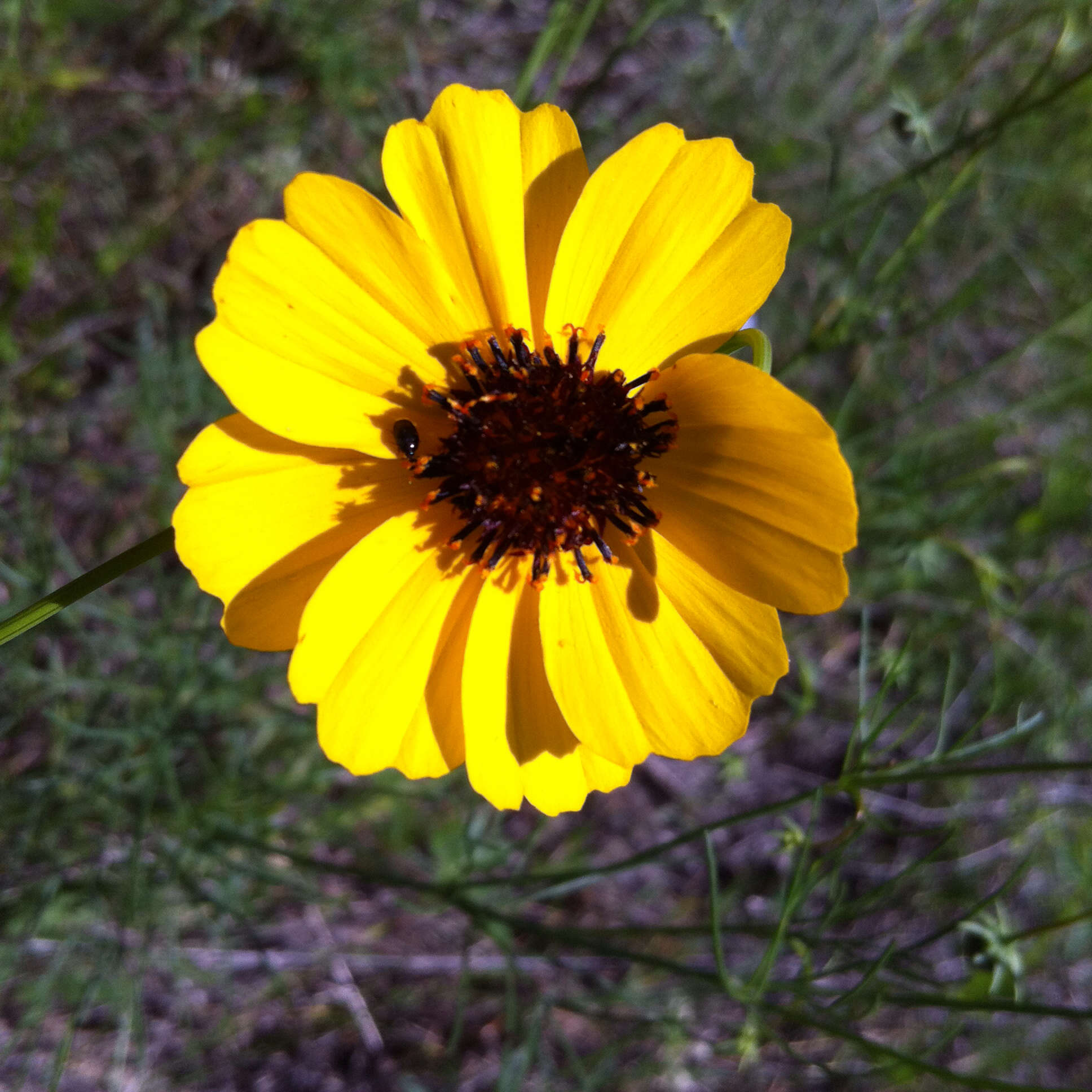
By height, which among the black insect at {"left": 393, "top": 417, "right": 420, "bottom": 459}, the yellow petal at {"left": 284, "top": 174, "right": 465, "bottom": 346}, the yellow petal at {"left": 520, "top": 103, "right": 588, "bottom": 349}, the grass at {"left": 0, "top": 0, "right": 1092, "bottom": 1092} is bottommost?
the grass at {"left": 0, "top": 0, "right": 1092, "bottom": 1092}

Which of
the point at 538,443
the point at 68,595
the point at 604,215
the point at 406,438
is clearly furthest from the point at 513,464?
the point at 68,595

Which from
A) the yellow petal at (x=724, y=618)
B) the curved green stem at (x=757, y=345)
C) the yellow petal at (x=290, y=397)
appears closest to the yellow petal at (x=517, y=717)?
the yellow petal at (x=724, y=618)

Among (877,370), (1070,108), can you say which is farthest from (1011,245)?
(877,370)

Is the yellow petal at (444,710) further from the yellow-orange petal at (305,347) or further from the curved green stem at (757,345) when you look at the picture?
the curved green stem at (757,345)

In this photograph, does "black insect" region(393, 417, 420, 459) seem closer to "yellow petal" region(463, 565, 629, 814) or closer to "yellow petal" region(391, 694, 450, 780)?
"yellow petal" region(463, 565, 629, 814)

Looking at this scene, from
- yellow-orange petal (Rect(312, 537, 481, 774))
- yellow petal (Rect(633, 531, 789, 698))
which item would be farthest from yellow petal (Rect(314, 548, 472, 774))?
yellow petal (Rect(633, 531, 789, 698))

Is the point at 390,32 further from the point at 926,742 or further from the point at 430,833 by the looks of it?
the point at 926,742
